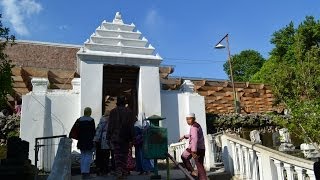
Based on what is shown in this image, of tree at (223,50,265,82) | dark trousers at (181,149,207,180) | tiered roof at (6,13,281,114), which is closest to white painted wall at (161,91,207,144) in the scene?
tiered roof at (6,13,281,114)

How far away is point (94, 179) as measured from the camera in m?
8.37

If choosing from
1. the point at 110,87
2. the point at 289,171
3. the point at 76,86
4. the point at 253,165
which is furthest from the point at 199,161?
the point at 110,87

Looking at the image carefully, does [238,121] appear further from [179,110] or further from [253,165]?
[253,165]

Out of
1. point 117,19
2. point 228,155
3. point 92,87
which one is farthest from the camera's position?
point 117,19

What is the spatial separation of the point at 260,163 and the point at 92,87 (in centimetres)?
1008

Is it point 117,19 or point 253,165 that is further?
point 117,19

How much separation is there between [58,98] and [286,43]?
83.9 ft

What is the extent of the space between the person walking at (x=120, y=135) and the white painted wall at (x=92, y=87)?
309 inches

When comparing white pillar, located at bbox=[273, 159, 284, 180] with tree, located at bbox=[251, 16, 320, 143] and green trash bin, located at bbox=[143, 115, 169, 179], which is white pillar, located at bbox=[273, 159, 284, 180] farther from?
tree, located at bbox=[251, 16, 320, 143]

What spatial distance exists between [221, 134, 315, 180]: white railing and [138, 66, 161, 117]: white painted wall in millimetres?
7258

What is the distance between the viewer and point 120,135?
7.82m

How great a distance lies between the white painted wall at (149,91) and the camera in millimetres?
16516

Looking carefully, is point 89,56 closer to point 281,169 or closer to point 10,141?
point 10,141

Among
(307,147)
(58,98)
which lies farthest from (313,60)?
(58,98)
